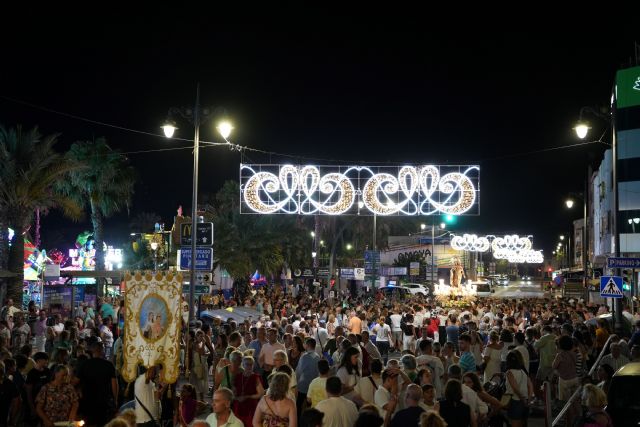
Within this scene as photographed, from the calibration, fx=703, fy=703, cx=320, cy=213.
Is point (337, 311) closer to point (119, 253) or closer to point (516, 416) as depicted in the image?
point (516, 416)

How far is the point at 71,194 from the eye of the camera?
117ft

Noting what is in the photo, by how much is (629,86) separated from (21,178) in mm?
31907

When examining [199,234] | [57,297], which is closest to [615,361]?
[199,234]

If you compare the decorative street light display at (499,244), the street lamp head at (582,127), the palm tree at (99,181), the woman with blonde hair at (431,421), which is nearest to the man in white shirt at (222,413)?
the woman with blonde hair at (431,421)

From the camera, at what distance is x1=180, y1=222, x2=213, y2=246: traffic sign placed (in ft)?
65.5

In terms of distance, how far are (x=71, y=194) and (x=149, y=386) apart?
28.6 metres

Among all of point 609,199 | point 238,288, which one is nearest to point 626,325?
point 609,199

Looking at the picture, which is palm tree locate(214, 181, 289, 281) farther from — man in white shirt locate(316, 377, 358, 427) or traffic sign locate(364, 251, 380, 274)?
man in white shirt locate(316, 377, 358, 427)

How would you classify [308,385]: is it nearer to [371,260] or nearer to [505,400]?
[505,400]

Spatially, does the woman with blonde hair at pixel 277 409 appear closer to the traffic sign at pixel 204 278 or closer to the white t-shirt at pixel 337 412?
the white t-shirt at pixel 337 412

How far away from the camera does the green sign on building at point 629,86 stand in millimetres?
39125

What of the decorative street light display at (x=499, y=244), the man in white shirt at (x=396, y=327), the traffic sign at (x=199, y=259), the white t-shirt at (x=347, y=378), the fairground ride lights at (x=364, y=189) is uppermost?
the fairground ride lights at (x=364, y=189)

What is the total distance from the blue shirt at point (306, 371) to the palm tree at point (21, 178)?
1870 cm

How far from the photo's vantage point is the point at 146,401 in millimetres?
9062
